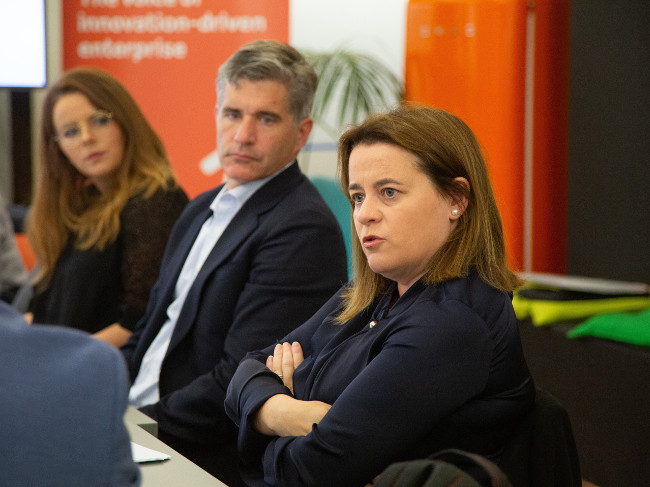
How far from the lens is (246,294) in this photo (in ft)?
6.91

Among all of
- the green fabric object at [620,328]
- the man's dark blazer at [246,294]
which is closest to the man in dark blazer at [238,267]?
the man's dark blazer at [246,294]

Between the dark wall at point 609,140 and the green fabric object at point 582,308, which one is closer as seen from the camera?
the green fabric object at point 582,308

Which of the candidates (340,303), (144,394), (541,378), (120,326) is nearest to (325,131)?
(541,378)

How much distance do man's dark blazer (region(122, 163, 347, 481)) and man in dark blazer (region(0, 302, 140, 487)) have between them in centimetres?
124

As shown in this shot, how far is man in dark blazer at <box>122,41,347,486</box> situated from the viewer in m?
2.08

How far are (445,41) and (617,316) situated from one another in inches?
69.3

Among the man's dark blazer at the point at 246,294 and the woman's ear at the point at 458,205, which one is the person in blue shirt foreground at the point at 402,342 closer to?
the woman's ear at the point at 458,205

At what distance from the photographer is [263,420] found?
1.60 meters

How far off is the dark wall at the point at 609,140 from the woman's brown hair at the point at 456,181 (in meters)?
2.78

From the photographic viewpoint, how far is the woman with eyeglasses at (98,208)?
2.71 meters

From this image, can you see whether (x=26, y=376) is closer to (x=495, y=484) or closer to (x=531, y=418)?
(x=495, y=484)

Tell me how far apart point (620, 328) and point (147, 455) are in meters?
2.00

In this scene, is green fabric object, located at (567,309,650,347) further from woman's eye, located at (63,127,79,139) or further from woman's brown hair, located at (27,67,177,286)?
Result: woman's eye, located at (63,127,79,139)

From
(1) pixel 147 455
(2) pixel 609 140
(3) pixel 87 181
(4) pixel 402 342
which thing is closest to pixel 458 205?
(4) pixel 402 342
